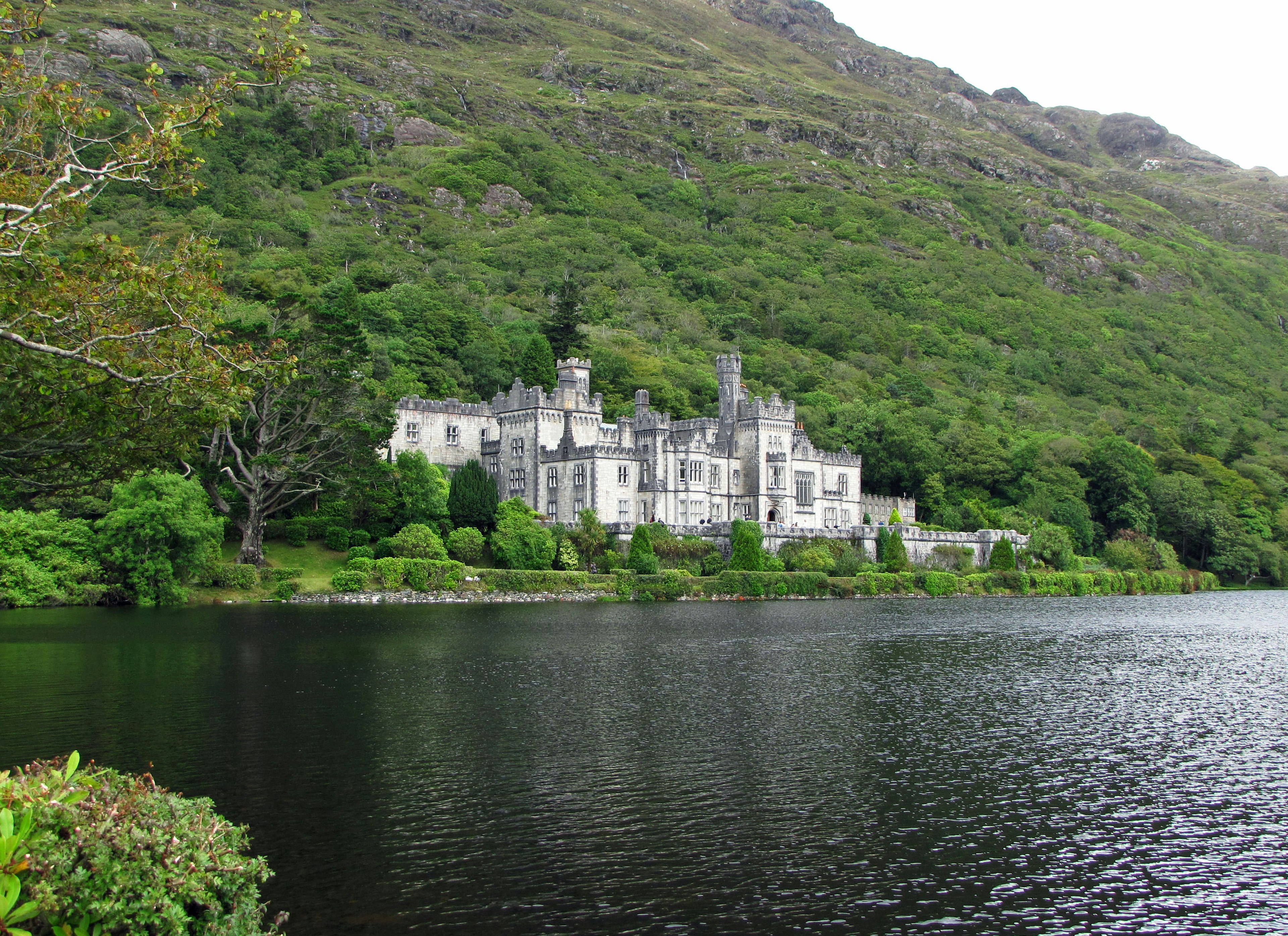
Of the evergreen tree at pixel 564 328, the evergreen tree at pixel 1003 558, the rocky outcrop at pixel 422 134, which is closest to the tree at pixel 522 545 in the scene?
the evergreen tree at pixel 564 328

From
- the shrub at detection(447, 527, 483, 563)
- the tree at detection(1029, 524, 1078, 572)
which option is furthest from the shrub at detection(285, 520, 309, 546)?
the tree at detection(1029, 524, 1078, 572)

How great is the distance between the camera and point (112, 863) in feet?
37.8

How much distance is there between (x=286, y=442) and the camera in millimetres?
73188

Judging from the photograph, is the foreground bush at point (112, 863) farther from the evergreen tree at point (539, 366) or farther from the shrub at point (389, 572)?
the evergreen tree at point (539, 366)

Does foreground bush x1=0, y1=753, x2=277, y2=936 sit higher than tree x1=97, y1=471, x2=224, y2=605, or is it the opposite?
tree x1=97, y1=471, x2=224, y2=605

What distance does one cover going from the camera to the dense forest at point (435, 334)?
720 inches

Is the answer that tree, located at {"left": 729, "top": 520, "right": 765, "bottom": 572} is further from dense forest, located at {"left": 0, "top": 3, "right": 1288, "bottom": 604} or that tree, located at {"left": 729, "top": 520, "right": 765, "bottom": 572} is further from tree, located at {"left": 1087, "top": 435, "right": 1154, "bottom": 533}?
tree, located at {"left": 1087, "top": 435, "right": 1154, "bottom": 533}

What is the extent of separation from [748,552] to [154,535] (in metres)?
39.6

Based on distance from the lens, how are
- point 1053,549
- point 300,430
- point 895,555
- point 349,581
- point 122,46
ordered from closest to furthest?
point 349,581
point 300,430
point 895,555
point 1053,549
point 122,46

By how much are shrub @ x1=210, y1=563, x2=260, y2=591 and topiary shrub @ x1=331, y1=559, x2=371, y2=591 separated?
16.9 feet

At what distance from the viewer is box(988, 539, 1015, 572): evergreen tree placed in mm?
90438

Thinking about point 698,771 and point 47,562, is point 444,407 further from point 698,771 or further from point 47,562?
point 698,771

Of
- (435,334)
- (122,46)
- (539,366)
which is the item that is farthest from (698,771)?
(122,46)

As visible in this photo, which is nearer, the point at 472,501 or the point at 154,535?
the point at 154,535
